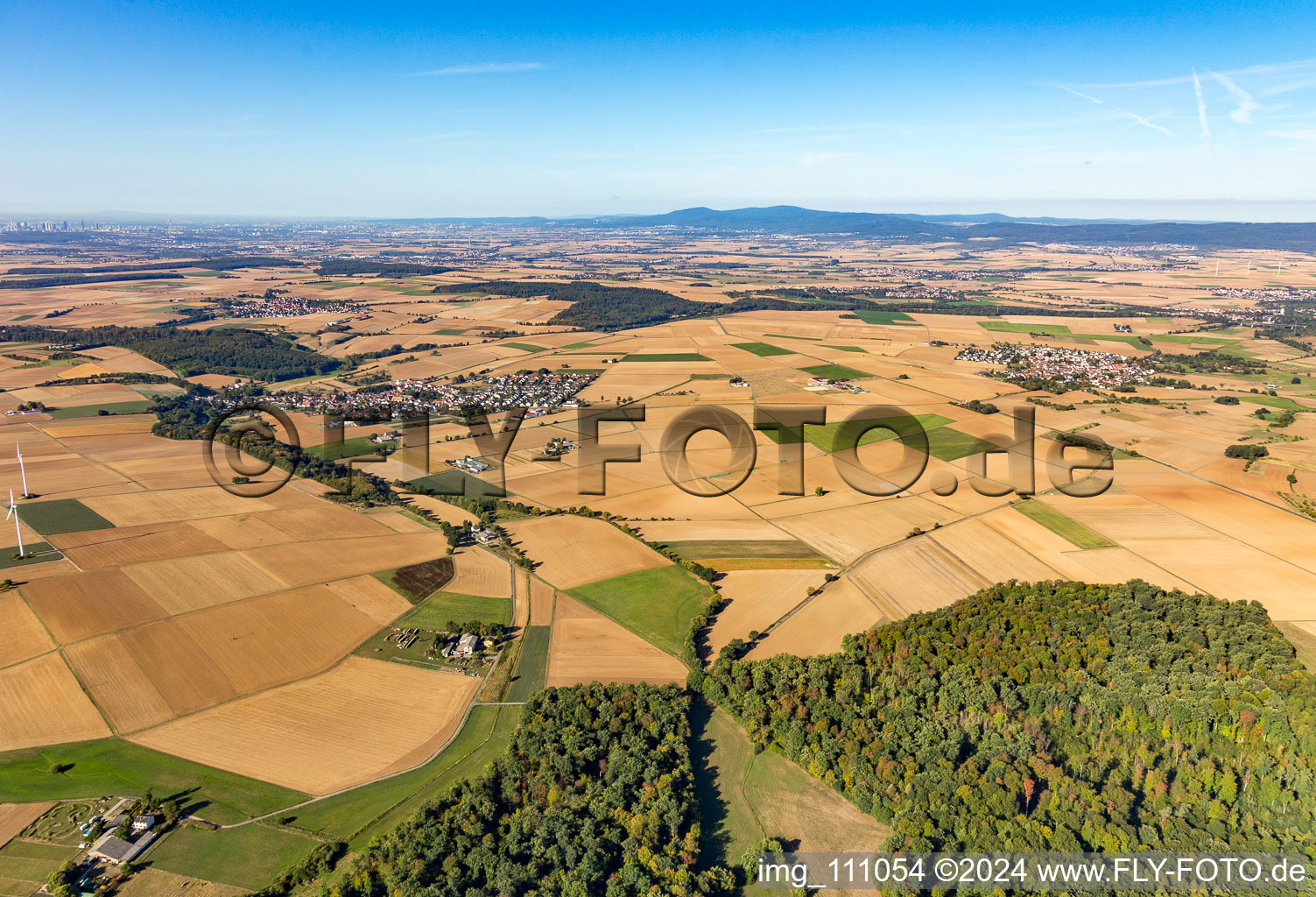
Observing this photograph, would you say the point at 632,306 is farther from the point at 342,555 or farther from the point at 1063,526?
the point at 1063,526

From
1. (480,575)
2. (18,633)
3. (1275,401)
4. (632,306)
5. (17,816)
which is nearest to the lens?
(17,816)

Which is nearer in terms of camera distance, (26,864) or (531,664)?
(26,864)

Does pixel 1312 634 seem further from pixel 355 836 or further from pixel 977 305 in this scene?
pixel 977 305

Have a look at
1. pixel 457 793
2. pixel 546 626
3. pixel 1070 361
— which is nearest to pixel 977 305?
pixel 1070 361

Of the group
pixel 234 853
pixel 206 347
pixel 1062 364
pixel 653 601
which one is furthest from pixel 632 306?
pixel 234 853

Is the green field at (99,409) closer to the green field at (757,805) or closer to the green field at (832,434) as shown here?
the green field at (832,434)
